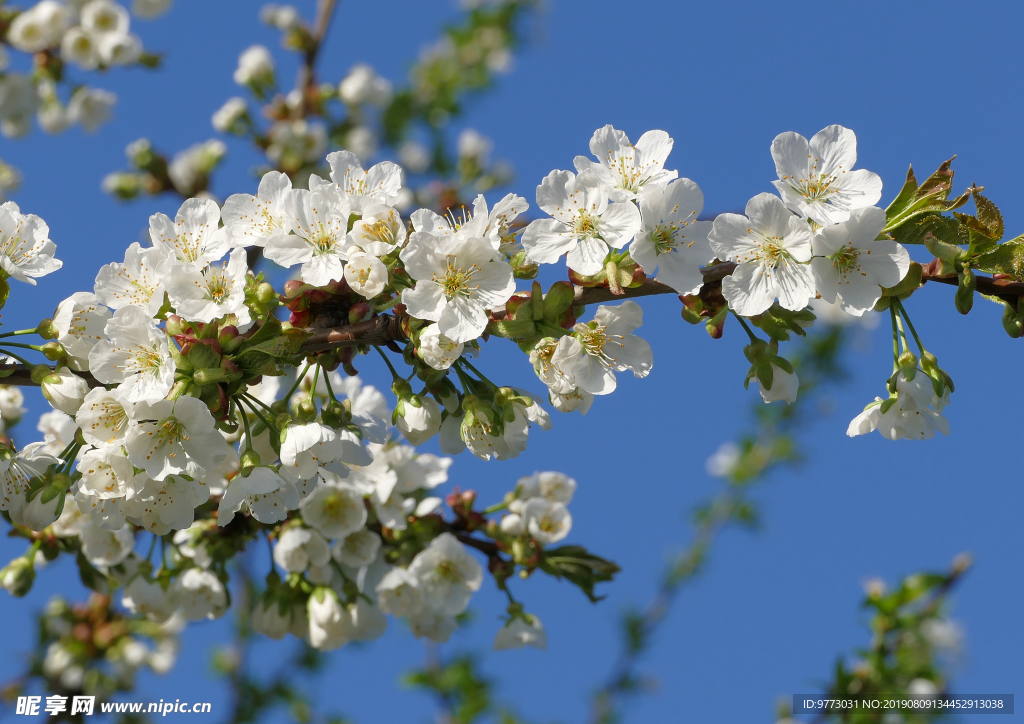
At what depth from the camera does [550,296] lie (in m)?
1.93

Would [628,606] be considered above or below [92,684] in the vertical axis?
above

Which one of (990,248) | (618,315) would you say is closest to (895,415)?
(990,248)

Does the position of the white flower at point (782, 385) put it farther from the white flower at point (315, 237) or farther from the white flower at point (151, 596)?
the white flower at point (151, 596)

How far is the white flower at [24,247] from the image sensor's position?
209 cm

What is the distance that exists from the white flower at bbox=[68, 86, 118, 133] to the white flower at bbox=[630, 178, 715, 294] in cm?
523

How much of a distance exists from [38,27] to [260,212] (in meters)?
4.09

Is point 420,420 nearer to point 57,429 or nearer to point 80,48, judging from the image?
point 57,429

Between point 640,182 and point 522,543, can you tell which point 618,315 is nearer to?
point 640,182

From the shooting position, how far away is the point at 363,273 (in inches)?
75.6

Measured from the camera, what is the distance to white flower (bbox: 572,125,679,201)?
6.87 feet

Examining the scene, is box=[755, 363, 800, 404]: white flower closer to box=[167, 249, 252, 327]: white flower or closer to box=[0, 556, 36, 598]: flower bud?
box=[167, 249, 252, 327]: white flower

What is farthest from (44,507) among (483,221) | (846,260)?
(846,260)

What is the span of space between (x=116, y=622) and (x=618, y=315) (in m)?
4.25

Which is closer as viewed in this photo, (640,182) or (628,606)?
(640,182)
